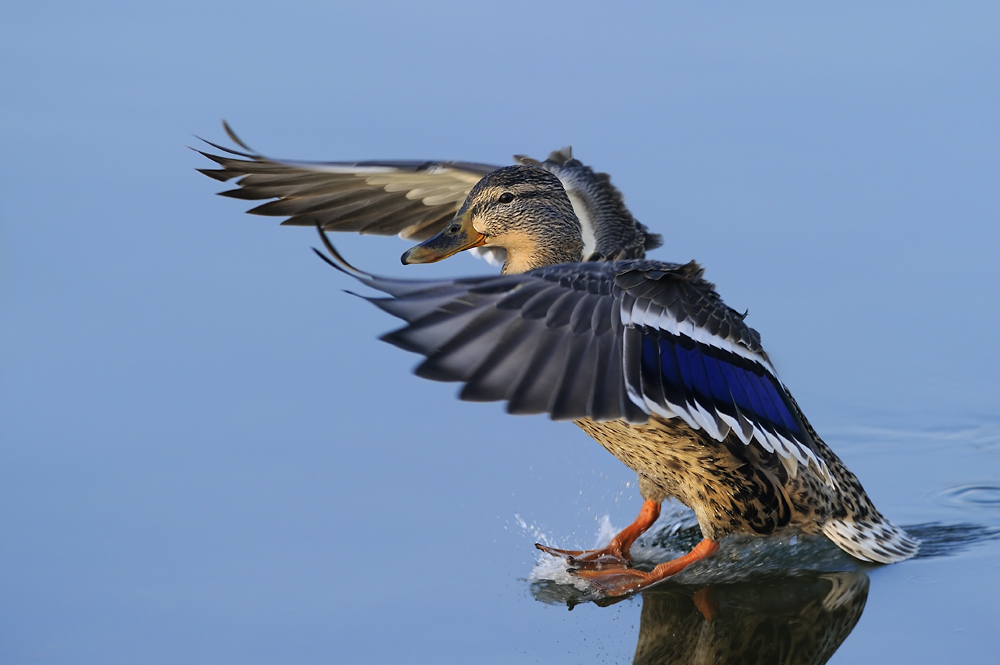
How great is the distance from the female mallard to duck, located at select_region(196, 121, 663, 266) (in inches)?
19.3

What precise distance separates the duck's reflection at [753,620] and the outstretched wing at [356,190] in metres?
2.20

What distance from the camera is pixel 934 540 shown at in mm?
4418

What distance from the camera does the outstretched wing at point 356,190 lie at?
5.12 m

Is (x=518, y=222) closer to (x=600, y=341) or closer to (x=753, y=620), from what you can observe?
(x=600, y=341)

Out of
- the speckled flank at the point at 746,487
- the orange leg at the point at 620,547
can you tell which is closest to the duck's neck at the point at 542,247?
the speckled flank at the point at 746,487

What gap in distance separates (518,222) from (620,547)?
135 cm

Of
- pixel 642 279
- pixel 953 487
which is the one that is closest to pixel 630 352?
pixel 642 279

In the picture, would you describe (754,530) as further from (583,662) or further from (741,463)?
(583,662)

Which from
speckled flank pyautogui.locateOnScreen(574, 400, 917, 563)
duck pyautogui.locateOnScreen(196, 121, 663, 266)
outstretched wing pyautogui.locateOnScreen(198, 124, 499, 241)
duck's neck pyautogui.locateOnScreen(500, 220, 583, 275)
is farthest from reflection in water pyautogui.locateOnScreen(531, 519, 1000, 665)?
outstretched wing pyautogui.locateOnScreen(198, 124, 499, 241)

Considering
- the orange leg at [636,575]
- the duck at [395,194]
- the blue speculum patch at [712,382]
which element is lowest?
the orange leg at [636,575]

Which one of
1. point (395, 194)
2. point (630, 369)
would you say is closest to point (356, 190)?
point (395, 194)

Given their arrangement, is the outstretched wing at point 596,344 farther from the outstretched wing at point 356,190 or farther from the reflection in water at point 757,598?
the outstretched wing at point 356,190

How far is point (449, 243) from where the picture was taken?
4.55 metres

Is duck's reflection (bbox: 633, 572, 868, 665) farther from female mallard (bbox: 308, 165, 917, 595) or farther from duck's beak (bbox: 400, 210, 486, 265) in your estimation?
duck's beak (bbox: 400, 210, 486, 265)
